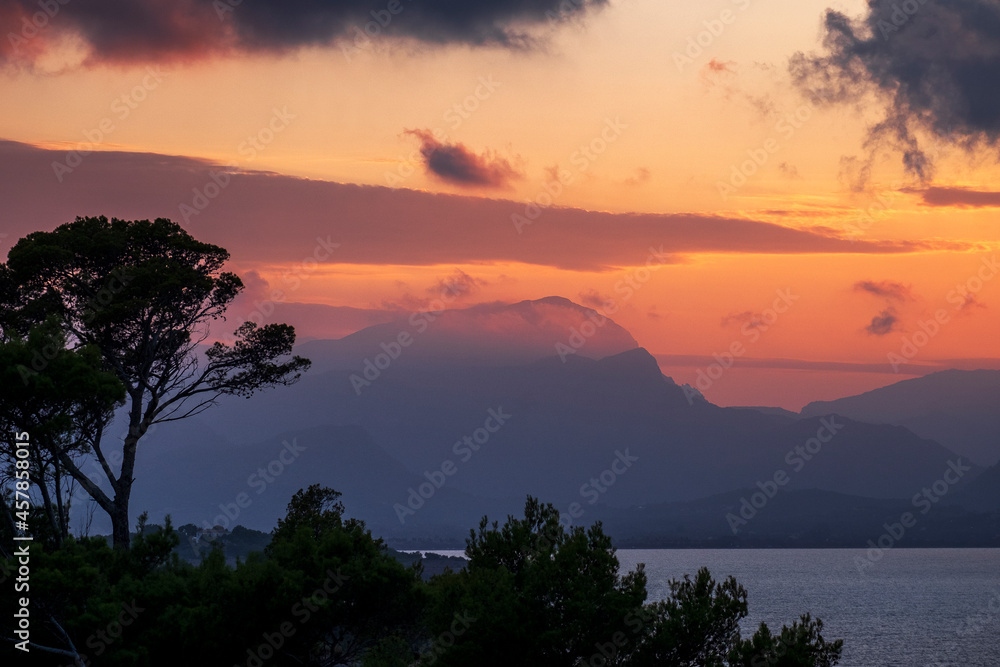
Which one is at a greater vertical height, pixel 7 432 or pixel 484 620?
pixel 7 432

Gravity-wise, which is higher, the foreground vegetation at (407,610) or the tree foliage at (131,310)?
the tree foliage at (131,310)

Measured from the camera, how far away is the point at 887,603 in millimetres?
180750

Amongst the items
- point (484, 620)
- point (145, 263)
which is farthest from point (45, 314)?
point (484, 620)

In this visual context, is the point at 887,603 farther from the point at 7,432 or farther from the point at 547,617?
the point at 7,432

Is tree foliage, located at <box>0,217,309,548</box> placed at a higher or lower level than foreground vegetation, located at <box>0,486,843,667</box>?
higher

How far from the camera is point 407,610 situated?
32625 millimetres

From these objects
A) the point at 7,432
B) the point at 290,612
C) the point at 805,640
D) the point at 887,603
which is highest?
the point at 7,432

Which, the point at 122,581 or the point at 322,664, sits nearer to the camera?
the point at 122,581

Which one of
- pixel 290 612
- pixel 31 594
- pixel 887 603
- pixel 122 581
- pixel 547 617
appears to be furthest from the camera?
pixel 887 603

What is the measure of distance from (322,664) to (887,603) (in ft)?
571

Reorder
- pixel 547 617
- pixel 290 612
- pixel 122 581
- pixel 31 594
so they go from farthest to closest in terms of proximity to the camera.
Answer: pixel 547 617 < pixel 290 612 < pixel 122 581 < pixel 31 594

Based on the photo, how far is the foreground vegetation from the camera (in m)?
28.2

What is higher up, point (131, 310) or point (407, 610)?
point (131, 310)

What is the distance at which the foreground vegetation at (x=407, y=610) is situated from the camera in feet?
92.6
